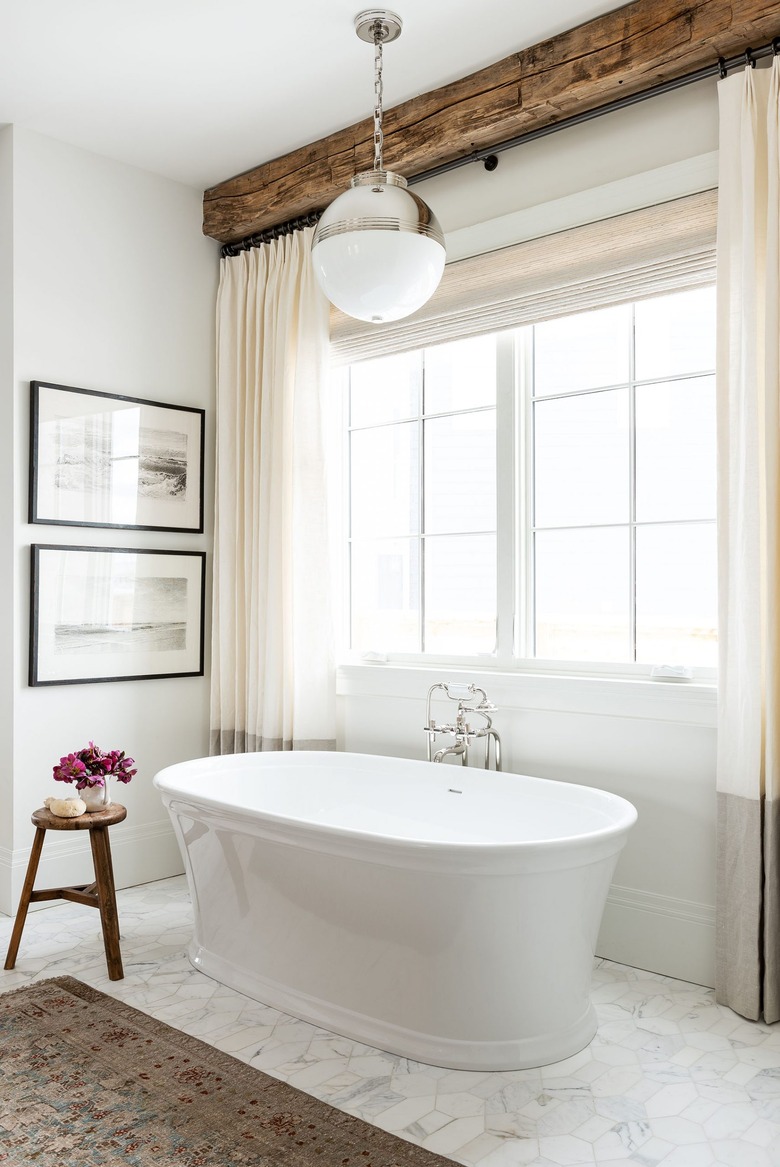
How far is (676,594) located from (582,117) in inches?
63.3

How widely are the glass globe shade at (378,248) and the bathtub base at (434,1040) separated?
1.88 metres

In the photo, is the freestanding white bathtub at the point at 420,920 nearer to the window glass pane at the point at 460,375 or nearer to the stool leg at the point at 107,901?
the stool leg at the point at 107,901

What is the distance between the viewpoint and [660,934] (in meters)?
2.91

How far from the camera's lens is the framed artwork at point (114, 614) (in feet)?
11.6

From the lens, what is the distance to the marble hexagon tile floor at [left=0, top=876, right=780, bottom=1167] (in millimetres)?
1989

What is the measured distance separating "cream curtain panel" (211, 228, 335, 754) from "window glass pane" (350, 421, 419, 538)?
0.28m

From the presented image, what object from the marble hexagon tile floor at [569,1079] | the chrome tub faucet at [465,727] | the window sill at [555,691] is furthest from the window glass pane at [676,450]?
the marble hexagon tile floor at [569,1079]

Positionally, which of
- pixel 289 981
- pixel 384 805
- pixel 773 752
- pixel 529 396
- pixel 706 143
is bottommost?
pixel 289 981

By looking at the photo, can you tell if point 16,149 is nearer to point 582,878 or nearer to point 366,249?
point 366,249

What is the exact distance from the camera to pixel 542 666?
3285mm

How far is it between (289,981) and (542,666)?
136 cm

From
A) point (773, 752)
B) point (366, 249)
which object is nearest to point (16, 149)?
point (366, 249)

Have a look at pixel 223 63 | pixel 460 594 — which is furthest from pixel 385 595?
pixel 223 63

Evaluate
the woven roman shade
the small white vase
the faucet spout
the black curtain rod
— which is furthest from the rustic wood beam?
the small white vase
